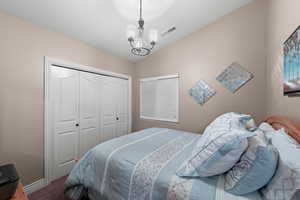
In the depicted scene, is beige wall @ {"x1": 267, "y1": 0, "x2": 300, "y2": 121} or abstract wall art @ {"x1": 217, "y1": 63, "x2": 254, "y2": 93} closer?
beige wall @ {"x1": 267, "y1": 0, "x2": 300, "y2": 121}

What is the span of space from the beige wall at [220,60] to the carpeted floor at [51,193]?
218cm

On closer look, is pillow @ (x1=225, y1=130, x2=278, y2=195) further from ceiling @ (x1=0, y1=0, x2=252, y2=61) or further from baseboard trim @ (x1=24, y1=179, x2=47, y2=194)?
baseboard trim @ (x1=24, y1=179, x2=47, y2=194)

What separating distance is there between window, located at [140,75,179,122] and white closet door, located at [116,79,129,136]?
0.44 m

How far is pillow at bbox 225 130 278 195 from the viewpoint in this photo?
0.71m

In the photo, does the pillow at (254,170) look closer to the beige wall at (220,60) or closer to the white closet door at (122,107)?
the beige wall at (220,60)

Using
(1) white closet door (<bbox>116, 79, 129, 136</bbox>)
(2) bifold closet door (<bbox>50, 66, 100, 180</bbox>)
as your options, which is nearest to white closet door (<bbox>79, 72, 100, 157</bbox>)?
(2) bifold closet door (<bbox>50, 66, 100, 180</bbox>)

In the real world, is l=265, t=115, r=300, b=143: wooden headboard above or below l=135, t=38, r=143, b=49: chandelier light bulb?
below

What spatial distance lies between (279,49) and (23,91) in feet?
11.1

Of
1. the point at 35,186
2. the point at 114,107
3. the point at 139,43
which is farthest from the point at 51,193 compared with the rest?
the point at 139,43

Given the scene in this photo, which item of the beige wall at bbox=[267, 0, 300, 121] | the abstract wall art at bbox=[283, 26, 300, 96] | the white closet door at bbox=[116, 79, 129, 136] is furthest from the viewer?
the white closet door at bbox=[116, 79, 129, 136]

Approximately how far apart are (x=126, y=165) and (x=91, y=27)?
86.4 inches

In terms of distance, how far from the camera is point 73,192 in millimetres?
1415

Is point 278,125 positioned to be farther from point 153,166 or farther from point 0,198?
point 0,198

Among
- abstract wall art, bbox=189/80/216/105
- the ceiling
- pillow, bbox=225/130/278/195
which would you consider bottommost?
pillow, bbox=225/130/278/195
